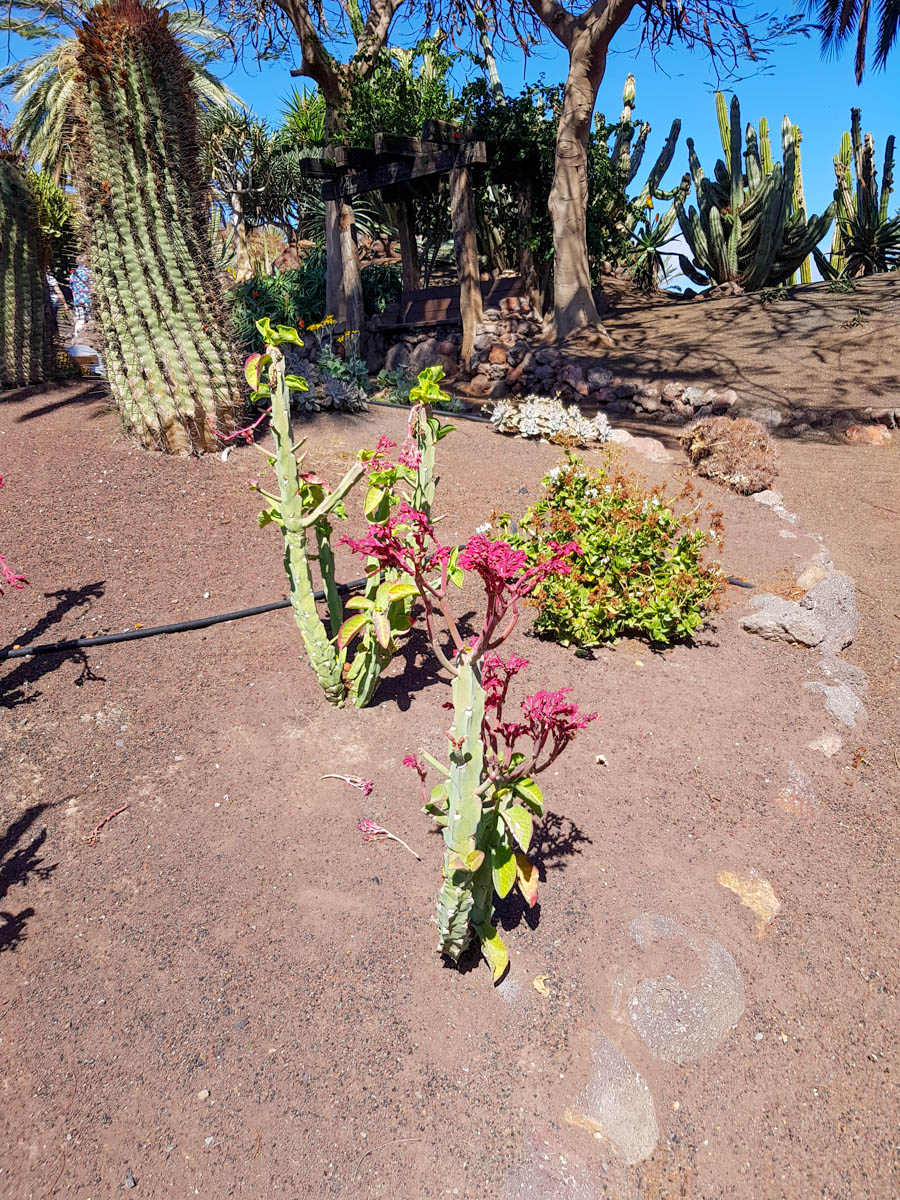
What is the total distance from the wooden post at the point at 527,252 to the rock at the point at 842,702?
9133 mm

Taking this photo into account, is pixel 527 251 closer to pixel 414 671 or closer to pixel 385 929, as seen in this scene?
pixel 414 671

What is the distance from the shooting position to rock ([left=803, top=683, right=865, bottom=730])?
3.18m

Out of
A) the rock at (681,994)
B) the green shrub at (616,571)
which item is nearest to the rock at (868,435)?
the green shrub at (616,571)

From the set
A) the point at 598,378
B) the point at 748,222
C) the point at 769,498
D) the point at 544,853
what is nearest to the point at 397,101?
the point at 748,222

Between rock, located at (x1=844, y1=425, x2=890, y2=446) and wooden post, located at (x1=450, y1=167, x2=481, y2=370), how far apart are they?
497 centimetres

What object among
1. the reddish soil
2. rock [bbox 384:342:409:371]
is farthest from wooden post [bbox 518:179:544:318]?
the reddish soil

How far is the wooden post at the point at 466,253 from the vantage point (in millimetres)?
9914

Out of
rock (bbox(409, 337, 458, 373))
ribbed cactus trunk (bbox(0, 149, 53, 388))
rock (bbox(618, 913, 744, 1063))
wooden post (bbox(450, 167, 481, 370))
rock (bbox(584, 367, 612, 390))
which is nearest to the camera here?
rock (bbox(618, 913, 744, 1063))

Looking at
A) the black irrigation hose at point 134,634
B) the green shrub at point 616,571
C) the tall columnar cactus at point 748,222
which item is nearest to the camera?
the black irrigation hose at point 134,634

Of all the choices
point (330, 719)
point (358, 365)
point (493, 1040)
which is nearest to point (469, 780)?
point (493, 1040)

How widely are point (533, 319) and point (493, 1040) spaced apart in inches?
417

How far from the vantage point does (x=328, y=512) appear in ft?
9.20

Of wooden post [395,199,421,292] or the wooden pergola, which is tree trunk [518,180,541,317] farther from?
wooden post [395,199,421,292]

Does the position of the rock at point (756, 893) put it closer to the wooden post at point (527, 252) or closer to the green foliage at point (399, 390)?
the green foliage at point (399, 390)
